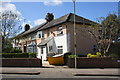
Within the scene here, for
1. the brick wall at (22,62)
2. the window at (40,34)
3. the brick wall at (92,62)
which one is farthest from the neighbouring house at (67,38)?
the brick wall at (92,62)

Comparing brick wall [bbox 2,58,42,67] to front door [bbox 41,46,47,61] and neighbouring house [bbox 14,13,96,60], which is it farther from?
front door [bbox 41,46,47,61]

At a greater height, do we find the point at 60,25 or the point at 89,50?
the point at 60,25

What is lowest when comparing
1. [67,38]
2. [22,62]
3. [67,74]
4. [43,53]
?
[67,74]

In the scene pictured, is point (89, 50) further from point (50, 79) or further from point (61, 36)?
point (50, 79)

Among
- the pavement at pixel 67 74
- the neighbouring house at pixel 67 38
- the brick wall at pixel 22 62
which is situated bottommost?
the pavement at pixel 67 74

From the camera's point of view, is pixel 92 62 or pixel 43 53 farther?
pixel 43 53

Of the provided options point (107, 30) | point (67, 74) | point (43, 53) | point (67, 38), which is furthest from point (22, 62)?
point (107, 30)

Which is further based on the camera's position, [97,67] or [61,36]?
[61,36]

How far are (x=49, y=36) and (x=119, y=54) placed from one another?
11010 millimetres

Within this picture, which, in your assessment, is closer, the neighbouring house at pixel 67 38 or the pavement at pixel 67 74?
the pavement at pixel 67 74

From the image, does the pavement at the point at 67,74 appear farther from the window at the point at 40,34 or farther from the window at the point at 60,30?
the window at the point at 40,34

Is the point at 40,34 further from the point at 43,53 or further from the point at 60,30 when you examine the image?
the point at 60,30

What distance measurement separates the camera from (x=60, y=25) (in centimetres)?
1942

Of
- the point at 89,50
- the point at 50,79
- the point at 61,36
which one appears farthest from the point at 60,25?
the point at 50,79
